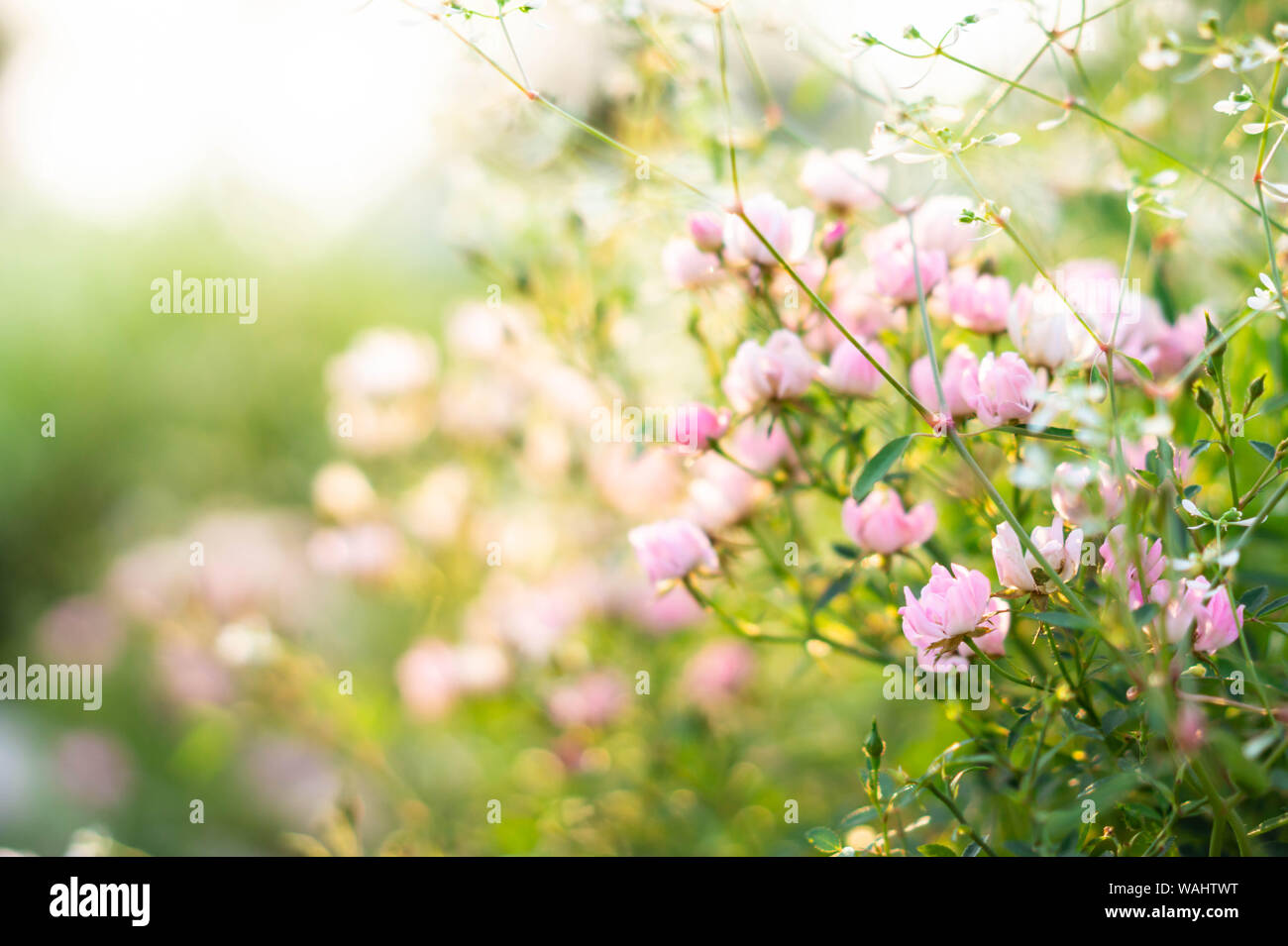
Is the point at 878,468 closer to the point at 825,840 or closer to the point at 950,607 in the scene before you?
the point at 950,607

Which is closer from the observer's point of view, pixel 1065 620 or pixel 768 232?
pixel 1065 620

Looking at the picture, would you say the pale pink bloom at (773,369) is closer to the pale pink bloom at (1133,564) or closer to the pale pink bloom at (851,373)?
the pale pink bloom at (851,373)

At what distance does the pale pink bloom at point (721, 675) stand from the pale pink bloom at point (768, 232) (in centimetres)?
56

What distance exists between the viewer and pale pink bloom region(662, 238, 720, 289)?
0.70 metres

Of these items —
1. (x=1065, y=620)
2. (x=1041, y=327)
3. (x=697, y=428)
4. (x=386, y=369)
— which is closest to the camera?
(x=1065, y=620)

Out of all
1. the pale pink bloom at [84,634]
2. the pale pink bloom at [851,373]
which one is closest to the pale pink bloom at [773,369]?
the pale pink bloom at [851,373]

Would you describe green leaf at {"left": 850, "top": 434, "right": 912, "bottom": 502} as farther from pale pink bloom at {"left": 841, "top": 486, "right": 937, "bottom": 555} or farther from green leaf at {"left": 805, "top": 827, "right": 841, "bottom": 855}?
green leaf at {"left": 805, "top": 827, "right": 841, "bottom": 855}

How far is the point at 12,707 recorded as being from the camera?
5.93 ft

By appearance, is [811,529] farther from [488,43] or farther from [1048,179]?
[488,43]

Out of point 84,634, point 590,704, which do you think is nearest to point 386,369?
point 590,704

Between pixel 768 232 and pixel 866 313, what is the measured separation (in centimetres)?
11

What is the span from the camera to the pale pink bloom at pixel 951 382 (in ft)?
1.90

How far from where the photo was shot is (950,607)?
503 mm
